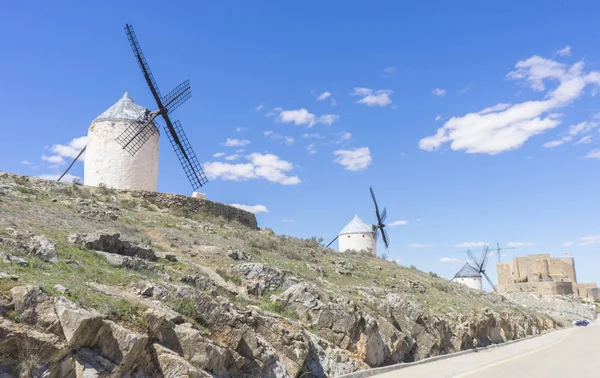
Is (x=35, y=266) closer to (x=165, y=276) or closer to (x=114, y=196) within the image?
(x=165, y=276)

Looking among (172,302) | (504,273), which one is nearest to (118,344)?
(172,302)

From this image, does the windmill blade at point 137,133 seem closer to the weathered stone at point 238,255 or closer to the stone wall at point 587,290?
the weathered stone at point 238,255

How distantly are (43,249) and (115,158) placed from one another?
1853 centimetres

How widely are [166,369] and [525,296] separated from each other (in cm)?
7318

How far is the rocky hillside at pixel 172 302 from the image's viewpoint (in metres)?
7.24

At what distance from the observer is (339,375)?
1235cm

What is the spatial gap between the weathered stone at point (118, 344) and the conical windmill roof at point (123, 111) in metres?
23.2

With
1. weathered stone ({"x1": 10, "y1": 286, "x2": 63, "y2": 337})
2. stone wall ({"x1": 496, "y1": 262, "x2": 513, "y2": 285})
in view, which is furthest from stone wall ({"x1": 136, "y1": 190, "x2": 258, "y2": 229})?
stone wall ({"x1": 496, "y1": 262, "x2": 513, "y2": 285})

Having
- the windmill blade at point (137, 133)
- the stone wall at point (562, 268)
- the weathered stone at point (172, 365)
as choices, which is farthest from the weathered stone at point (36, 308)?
the stone wall at point (562, 268)

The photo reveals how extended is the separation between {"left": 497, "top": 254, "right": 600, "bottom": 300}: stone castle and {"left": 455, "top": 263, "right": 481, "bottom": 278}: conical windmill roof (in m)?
11.6

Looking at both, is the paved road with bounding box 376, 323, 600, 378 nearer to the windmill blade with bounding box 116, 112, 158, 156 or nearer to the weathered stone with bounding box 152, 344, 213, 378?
the weathered stone with bounding box 152, 344, 213, 378

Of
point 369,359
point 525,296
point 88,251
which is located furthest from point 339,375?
point 525,296

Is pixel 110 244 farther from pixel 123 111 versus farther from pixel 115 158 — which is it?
pixel 123 111

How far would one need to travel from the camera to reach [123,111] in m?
29.5
